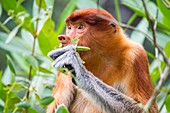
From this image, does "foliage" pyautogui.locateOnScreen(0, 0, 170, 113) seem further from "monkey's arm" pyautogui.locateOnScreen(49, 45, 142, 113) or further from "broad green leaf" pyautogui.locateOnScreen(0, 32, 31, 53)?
"monkey's arm" pyautogui.locateOnScreen(49, 45, 142, 113)

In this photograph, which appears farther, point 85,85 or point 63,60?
Result: point 85,85

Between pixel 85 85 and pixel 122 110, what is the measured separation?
0.42m

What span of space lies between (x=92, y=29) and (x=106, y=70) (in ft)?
1.03

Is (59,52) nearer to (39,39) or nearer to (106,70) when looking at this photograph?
(106,70)

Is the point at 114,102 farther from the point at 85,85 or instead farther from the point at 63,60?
the point at 63,60

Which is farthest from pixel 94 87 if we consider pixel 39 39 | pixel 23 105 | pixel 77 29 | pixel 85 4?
pixel 85 4

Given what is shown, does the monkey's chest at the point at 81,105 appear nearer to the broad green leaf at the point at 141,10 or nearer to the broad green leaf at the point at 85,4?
the broad green leaf at the point at 141,10

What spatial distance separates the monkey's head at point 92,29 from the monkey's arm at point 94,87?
25cm

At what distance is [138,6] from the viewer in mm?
4832

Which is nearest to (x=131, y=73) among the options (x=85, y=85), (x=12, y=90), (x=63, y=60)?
(x=85, y=85)

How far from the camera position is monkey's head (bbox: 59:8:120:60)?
4.11 meters

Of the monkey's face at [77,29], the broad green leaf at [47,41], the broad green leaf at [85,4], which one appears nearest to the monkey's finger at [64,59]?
the monkey's face at [77,29]

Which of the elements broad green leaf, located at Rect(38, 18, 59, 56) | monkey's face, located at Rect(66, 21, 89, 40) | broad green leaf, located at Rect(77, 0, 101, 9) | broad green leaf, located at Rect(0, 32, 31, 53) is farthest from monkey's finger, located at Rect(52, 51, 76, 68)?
broad green leaf, located at Rect(77, 0, 101, 9)

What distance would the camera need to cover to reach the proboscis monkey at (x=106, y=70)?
404cm
